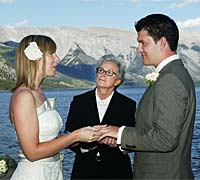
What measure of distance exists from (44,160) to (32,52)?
1.04m

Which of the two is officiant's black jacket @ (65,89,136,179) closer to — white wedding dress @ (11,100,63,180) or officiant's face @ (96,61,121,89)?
officiant's face @ (96,61,121,89)

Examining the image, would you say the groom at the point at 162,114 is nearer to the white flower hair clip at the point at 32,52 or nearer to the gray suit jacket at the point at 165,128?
the gray suit jacket at the point at 165,128

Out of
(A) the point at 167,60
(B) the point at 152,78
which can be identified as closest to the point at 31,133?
(B) the point at 152,78

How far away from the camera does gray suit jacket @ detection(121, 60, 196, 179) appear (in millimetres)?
3727

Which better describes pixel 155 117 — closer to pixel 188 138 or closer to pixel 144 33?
pixel 188 138

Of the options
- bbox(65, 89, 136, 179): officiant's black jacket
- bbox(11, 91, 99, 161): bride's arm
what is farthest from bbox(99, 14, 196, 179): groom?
bbox(65, 89, 136, 179): officiant's black jacket

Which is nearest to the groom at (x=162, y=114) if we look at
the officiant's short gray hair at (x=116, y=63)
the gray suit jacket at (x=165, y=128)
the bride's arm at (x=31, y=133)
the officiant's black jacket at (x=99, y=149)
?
the gray suit jacket at (x=165, y=128)

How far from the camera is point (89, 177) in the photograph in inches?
222

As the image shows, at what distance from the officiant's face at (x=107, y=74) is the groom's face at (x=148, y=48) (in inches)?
58.9

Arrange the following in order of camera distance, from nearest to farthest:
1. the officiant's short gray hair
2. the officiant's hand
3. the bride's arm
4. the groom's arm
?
the groom's arm < the officiant's hand < the bride's arm < the officiant's short gray hair

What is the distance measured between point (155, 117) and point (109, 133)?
1.80 feet

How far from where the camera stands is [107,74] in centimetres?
570

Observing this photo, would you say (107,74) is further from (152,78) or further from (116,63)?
(152,78)

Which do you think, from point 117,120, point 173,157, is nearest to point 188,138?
point 173,157
